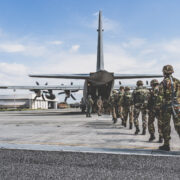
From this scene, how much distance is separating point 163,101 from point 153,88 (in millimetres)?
2347

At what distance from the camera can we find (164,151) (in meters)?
5.59

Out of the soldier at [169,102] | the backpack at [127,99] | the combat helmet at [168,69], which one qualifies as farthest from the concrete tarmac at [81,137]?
the combat helmet at [168,69]

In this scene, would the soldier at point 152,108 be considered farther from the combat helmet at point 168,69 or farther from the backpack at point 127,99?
the backpack at point 127,99

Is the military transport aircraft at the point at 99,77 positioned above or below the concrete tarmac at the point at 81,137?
above

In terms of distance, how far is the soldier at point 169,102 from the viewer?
18.3 feet

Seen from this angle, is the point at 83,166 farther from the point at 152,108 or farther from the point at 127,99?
the point at 127,99

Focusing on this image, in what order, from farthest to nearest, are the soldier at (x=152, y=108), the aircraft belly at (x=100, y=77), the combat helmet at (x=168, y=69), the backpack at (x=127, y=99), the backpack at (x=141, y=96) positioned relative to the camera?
the aircraft belly at (x=100, y=77) → the backpack at (x=127, y=99) → the backpack at (x=141, y=96) → the soldier at (x=152, y=108) → the combat helmet at (x=168, y=69)

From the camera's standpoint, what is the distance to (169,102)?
5.71 meters

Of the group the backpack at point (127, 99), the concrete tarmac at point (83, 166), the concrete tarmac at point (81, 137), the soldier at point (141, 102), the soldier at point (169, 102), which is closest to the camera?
the concrete tarmac at point (83, 166)

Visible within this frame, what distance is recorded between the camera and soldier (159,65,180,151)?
5.59 metres

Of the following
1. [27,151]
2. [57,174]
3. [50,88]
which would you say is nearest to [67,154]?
[27,151]

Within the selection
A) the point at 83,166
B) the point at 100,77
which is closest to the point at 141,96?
the point at 83,166

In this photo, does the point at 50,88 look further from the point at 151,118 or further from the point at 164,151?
the point at 164,151

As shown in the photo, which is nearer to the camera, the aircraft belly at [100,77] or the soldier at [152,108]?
the soldier at [152,108]
